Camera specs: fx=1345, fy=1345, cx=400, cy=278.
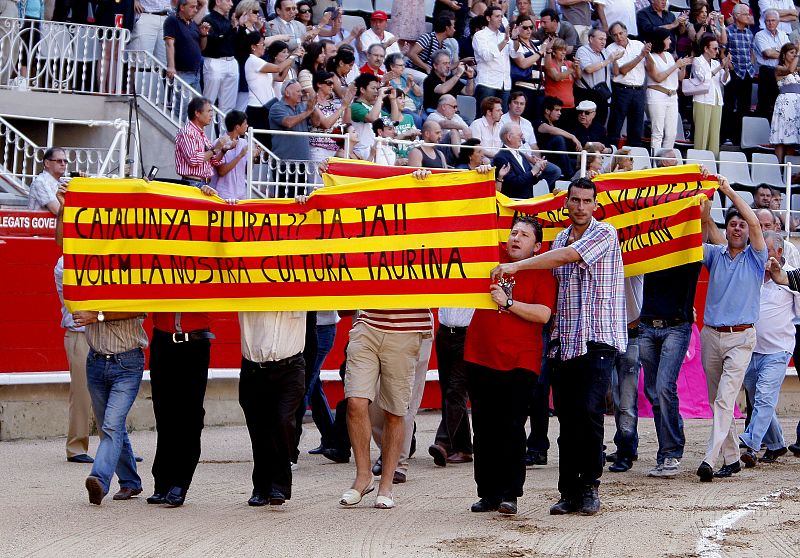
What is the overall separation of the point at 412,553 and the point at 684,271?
3.92m

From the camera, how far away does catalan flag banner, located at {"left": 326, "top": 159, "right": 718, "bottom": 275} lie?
32.5ft

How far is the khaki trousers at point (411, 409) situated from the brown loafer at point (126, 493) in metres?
1.72

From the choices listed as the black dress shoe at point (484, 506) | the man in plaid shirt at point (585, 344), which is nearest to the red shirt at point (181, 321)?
the man in plaid shirt at point (585, 344)

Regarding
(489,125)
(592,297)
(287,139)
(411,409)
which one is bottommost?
(411,409)

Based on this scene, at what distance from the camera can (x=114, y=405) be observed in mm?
8758

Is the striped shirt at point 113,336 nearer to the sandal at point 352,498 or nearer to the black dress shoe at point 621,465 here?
the sandal at point 352,498

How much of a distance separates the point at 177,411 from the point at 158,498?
58 cm

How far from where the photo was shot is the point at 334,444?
11.3 m

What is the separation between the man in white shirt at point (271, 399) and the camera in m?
8.62

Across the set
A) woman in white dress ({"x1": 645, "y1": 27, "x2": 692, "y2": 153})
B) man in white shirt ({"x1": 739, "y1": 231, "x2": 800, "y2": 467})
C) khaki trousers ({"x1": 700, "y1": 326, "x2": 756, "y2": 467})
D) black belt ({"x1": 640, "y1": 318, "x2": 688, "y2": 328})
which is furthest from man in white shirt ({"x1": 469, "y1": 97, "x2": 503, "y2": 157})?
khaki trousers ({"x1": 700, "y1": 326, "x2": 756, "y2": 467})

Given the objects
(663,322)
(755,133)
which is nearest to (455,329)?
(663,322)

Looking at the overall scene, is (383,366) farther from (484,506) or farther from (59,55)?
(59,55)

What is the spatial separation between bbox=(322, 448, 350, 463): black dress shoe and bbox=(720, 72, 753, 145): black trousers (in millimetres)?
11451

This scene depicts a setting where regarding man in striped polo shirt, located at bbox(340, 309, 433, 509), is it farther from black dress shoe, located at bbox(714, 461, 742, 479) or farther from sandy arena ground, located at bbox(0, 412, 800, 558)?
black dress shoe, located at bbox(714, 461, 742, 479)
